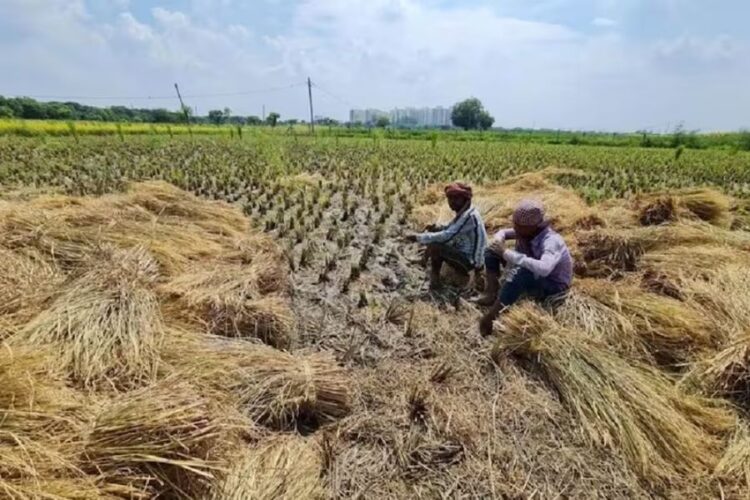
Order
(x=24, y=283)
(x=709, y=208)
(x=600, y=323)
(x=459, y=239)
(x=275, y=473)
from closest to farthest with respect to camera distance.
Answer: (x=275, y=473)
(x=24, y=283)
(x=600, y=323)
(x=459, y=239)
(x=709, y=208)

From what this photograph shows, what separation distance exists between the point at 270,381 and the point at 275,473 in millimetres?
593

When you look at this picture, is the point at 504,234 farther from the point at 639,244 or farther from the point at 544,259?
the point at 639,244

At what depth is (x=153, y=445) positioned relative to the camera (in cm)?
178

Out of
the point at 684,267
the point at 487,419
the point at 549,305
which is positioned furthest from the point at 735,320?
the point at 487,419

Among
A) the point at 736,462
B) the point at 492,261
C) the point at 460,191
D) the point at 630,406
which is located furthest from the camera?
the point at 460,191

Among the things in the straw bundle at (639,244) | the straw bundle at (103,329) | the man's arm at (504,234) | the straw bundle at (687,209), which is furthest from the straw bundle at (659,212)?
the straw bundle at (103,329)

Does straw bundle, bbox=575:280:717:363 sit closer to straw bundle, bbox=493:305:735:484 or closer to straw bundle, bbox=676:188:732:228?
straw bundle, bbox=493:305:735:484

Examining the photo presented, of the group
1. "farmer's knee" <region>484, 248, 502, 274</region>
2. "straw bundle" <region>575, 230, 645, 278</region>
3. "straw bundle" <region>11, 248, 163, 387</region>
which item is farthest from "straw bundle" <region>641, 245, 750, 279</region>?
"straw bundle" <region>11, 248, 163, 387</region>

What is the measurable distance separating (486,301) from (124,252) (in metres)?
2.94

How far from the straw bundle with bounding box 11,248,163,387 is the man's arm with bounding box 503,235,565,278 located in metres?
2.42

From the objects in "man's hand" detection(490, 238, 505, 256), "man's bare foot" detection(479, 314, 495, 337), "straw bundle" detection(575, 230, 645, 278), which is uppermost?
"man's hand" detection(490, 238, 505, 256)

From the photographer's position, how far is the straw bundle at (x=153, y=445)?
1739 mm

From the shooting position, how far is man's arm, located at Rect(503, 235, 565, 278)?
3334 millimetres

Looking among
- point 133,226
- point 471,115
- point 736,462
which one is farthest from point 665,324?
point 471,115
